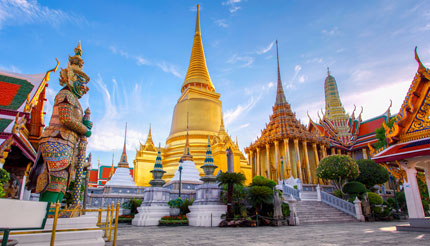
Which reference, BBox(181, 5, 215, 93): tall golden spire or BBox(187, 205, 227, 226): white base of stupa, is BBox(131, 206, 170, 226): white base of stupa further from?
BBox(181, 5, 215, 93): tall golden spire

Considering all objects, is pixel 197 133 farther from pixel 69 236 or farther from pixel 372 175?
pixel 69 236

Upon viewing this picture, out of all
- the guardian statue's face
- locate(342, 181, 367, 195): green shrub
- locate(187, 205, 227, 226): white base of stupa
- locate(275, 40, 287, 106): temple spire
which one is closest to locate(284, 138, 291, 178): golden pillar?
locate(275, 40, 287, 106): temple spire

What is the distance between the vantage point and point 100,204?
47.7 ft

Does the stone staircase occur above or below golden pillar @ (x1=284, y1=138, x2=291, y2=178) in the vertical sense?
below

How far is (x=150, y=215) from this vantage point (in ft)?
39.5

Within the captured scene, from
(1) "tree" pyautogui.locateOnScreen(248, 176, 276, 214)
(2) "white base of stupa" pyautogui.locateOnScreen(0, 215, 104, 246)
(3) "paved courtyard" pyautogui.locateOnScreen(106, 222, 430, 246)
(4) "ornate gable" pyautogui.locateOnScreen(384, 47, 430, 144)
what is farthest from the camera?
(1) "tree" pyautogui.locateOnScreen(248, 176, 276, 214)

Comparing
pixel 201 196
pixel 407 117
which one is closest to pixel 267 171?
pixel 201 196

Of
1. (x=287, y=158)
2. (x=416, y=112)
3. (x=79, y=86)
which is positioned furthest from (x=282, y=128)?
(x=79, y=86)

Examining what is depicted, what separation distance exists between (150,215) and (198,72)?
21.6 meters

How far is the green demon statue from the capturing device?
4809mm

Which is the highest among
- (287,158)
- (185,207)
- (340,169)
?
(287,158)

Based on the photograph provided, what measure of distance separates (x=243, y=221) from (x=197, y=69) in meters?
23.5

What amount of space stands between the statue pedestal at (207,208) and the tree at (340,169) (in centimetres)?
1007

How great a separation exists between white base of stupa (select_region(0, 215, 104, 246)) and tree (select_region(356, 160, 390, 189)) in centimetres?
1991
